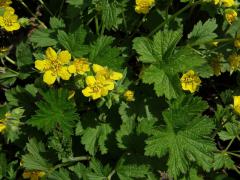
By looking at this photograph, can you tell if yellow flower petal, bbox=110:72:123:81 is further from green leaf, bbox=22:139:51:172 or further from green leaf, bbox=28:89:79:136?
green leaf, bbox=22:139:51:172

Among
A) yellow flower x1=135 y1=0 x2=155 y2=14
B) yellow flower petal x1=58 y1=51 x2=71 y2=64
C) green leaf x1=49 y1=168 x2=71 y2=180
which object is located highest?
yellow flower x1=135 y1=0 x2=155 y2=14

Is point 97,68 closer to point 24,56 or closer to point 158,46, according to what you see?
point 158,46

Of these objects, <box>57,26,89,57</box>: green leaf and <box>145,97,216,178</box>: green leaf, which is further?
<box>57,26,89,57</box>: green leaf

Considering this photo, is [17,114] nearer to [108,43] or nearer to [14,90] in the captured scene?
[14,90]

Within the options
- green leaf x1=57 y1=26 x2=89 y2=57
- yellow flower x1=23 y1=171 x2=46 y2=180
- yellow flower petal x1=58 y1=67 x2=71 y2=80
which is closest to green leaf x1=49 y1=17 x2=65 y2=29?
green leaf x1=57 y1=26 x2=89 y2=57

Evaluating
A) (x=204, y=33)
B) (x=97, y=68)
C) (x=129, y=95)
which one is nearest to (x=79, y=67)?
(x=97, y=68)

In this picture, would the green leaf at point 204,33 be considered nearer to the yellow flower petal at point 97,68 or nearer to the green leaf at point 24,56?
the yellow flower petal at point 97,68
